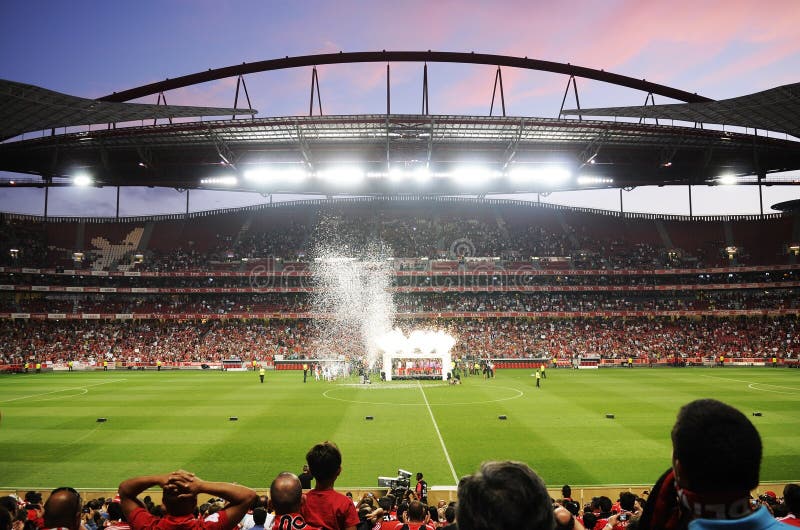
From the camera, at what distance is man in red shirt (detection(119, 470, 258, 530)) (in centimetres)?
362

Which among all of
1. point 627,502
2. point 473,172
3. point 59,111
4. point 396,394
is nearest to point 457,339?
point 473,172

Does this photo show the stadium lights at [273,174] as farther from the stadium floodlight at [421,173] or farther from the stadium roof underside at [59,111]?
the stadium floodlight at [421,173]

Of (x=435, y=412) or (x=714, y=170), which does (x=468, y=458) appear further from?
(x=714, y=170)

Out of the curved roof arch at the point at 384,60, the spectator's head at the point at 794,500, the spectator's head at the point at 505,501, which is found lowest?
the spectator's head at the point at 794,500

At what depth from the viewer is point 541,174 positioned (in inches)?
2184

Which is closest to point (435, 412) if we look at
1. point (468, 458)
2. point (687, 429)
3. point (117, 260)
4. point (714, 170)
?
→ point (468, 458)

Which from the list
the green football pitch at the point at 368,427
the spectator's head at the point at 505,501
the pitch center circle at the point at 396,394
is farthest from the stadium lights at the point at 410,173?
the spectator's head at the point at 505,501

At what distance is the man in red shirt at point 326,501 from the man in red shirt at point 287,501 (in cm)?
17

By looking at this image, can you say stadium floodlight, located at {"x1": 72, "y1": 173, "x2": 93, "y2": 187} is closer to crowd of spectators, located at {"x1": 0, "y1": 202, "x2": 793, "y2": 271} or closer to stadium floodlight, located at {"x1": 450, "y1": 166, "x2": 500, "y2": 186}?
crowd of spectators, located at {"x1": 0, "y1": 202, "x2": 793, "y2": 271}

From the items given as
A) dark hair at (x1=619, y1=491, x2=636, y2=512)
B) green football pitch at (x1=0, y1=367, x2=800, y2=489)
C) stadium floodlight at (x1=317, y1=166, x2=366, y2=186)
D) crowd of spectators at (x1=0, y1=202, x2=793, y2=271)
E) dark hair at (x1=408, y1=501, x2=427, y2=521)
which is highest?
stadium floodlight at (x1=317, y1=166, x2=366, y2=186)

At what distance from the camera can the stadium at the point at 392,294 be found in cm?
2127

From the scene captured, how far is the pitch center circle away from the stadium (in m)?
0.42

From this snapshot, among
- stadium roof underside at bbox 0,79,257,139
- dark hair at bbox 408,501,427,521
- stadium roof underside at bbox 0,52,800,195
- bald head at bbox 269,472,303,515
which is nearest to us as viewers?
bald head at bbox 269,472,303,515

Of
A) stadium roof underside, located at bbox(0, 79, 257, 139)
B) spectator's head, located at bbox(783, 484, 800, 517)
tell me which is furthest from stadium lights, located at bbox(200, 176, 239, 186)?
spectator's head, located at bbox(783, 484, 800, 517)
